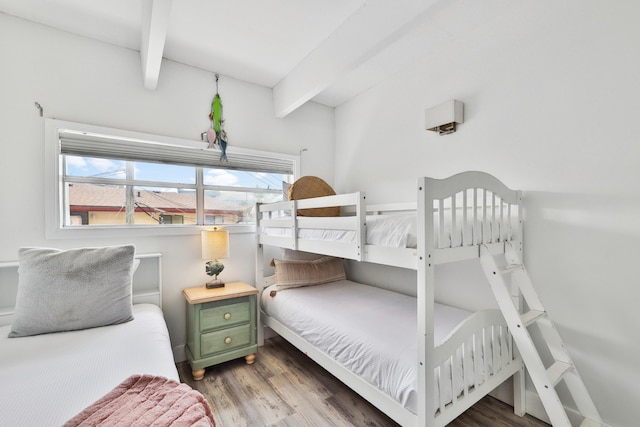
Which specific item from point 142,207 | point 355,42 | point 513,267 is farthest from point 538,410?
point 142,207

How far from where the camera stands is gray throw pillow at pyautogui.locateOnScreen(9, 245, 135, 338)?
4.78 ft

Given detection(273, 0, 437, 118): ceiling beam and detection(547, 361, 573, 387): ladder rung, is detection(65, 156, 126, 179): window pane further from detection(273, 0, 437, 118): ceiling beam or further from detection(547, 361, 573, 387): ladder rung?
detection(547, 361, 573, 387): ladder rung

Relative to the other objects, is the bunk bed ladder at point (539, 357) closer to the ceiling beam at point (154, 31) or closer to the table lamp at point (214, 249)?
the table lamp at point (214, 249)

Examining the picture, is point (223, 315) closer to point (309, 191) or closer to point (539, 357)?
point (309, 191)

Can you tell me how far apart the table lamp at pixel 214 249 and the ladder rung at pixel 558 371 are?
2.19 meters

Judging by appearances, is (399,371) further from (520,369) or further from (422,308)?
(520,369)

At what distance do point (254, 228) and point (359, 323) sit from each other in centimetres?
144

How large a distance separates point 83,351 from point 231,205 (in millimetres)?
1648

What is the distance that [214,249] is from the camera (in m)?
2.31

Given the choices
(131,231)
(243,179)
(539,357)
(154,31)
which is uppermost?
(154,31)

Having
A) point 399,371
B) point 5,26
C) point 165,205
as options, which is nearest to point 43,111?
point 5,26

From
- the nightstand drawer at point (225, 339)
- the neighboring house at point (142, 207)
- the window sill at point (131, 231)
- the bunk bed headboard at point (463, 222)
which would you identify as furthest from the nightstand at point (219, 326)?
the bunk bed headboard at point (463, 222)

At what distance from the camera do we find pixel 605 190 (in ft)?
4.78

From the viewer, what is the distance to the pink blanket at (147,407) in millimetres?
808
